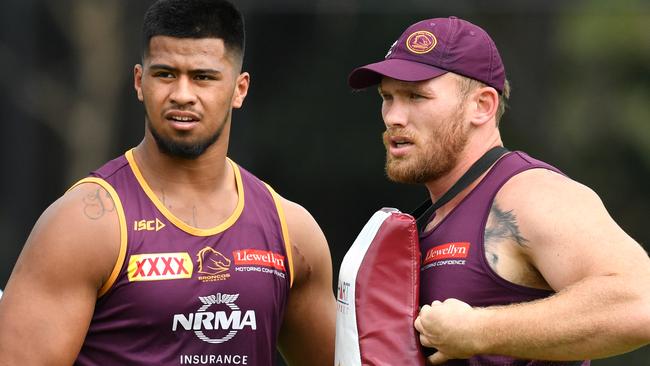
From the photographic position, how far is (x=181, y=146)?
478cm

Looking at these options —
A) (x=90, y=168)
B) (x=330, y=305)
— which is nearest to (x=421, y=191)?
(x=90, y=168)

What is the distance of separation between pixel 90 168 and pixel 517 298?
6743 millimetres

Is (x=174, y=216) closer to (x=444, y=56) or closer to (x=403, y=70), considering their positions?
A: (x=403, y=70)

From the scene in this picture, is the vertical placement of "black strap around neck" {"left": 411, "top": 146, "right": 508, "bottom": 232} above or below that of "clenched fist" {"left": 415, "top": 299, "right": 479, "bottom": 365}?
above

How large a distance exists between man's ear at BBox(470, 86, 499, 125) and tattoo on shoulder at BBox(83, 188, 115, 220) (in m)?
1.36

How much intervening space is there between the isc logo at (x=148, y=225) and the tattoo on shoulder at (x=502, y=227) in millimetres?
1211

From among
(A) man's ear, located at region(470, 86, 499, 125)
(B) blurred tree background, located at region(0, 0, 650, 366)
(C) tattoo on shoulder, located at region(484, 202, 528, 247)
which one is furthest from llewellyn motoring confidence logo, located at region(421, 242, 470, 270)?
(B) blurred tree background, located at region(0, 0, 650, 366)

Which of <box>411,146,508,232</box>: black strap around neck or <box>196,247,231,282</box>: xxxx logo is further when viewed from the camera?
<box>196,247,231,282</box>: xxxx logo

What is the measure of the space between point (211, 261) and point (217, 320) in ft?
0.72

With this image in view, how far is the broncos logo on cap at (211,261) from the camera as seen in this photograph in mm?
4734

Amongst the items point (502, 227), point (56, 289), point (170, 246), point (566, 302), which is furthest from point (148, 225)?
point (566, 302)

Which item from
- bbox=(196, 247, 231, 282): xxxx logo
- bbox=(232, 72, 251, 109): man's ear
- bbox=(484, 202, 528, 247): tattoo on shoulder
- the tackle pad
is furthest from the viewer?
bbox=(232, 72, 251, 109): man's ear

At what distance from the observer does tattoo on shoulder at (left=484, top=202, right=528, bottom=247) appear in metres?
4.25

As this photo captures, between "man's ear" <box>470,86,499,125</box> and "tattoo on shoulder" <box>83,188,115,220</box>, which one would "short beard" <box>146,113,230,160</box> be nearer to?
"tattoo on shoulder" <box>83,188,115,220</box>
